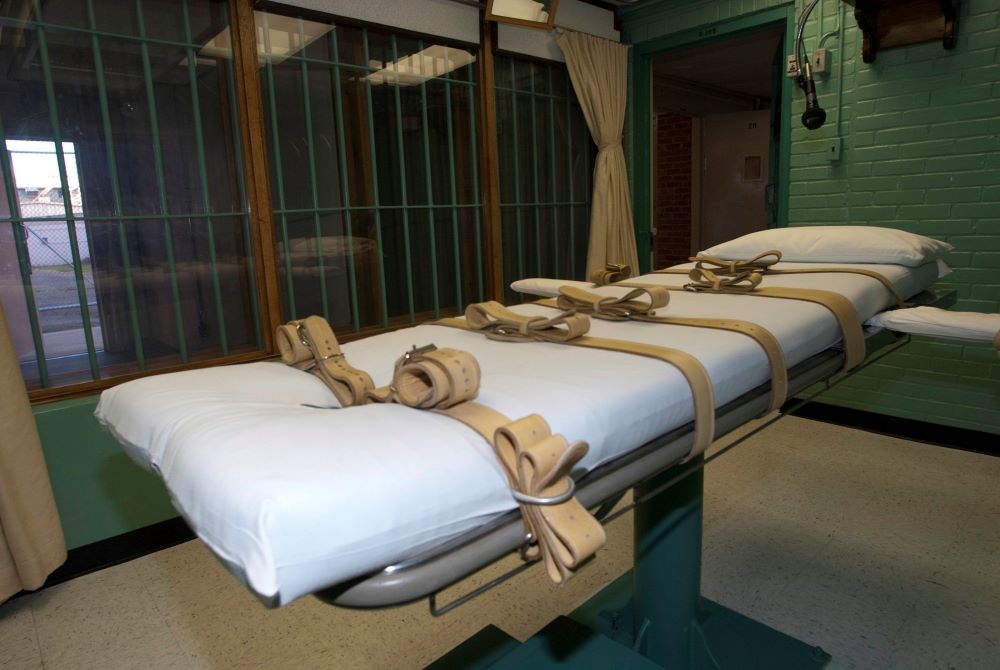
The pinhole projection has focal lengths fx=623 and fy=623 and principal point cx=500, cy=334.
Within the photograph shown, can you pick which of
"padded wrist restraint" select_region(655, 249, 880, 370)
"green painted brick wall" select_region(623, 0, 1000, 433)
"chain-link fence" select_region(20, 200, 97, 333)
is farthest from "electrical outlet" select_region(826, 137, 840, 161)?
"chain-link fence" select_region(20, 200, 97, 333)

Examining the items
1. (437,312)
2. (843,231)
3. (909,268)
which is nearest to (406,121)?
(437,312)

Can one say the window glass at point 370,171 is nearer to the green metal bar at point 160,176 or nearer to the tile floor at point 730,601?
the green metal bar at point 160,176

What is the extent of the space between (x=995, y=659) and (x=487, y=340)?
1.55 m

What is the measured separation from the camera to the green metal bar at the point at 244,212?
7.75ft

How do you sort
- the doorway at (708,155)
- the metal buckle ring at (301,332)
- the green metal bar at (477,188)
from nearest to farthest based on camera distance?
1. the metal buckle ring at (301,332)
2. the green metal bar at (477,188)
3. the doorway at (708,155)

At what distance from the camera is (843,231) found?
6.39ft

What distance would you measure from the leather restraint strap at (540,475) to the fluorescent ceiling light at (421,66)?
236cm

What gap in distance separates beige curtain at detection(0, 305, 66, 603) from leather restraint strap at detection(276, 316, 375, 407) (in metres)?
1.22

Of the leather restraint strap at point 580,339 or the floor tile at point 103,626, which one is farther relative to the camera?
the floor tile at point 103,626

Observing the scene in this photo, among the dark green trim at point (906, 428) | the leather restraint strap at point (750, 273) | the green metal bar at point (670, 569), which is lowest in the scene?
the dark green trim at point (906, 428)

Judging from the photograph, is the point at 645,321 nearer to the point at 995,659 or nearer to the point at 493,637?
the point at 493,637

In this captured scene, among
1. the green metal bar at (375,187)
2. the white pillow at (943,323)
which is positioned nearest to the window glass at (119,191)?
the green metal bar at (375,187)

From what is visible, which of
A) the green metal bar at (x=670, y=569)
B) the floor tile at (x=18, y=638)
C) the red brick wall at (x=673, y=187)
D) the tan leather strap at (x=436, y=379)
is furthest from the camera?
the red brick wall at (x=673, y=187)

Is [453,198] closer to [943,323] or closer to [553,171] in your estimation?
[553,171]
